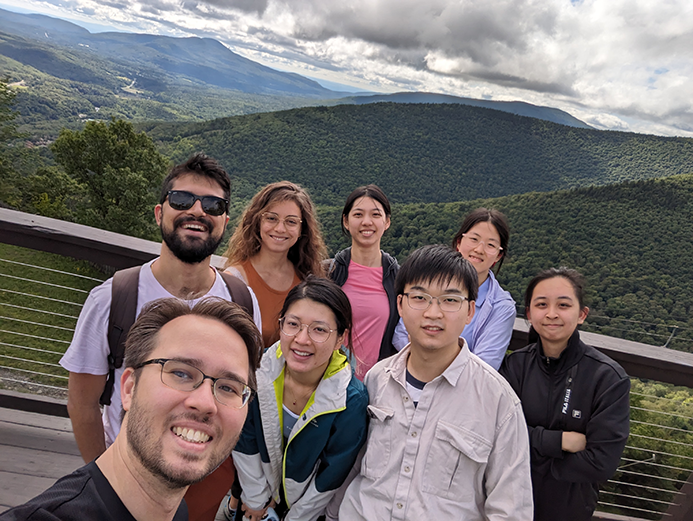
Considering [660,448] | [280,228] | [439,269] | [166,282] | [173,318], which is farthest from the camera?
[660,448]

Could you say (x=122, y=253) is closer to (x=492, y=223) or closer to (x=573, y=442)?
(x=492, y=223)

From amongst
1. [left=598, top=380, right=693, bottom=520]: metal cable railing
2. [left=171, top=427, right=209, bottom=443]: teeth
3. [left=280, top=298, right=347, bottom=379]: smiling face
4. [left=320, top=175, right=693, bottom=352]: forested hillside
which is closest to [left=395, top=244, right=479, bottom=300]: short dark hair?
[left=280, top=298, right=347, bottom=379]: smiling face

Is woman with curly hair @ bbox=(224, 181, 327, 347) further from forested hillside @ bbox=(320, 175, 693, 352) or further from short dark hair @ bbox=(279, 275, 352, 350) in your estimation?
forested hillside @ bbox=(320, 175, 693, 352)

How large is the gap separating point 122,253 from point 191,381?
119 cm

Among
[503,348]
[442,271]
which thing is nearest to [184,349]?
[442,271]

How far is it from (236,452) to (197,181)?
1107mm

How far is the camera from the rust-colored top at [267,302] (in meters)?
2.08

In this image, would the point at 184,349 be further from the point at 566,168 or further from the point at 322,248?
the point at 566,168

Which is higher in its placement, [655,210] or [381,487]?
[655,210]

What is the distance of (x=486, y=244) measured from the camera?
84.4 inches

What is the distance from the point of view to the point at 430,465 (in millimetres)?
1476

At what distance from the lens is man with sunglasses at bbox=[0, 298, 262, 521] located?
36.6 inches

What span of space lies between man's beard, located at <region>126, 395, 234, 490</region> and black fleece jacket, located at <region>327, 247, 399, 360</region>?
1.39m

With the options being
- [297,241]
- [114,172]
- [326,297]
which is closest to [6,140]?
[114,172]
